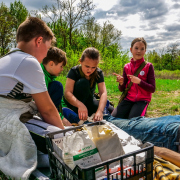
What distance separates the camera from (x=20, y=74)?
147 cm

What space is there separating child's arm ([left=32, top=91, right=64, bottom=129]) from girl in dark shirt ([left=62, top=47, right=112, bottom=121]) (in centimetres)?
85

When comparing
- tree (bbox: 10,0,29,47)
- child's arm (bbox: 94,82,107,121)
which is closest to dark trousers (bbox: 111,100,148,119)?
child's arm (bbox: 94,82,107,121)

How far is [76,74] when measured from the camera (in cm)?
283

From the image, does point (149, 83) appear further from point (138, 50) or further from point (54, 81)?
point (54, 81)

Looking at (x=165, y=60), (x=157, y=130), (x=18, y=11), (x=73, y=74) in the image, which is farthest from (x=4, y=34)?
(x=165, y=60)

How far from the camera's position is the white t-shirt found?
1.46 metres

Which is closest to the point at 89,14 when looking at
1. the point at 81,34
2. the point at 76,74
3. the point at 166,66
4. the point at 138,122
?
the point at 81,34

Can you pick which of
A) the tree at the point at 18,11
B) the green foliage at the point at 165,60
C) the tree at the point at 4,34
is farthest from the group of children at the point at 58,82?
the green foliage at the point at 165,60

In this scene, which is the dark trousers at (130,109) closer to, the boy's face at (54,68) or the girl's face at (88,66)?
the girl's face at (88,66)

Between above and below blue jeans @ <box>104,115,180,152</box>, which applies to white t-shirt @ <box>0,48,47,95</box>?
above

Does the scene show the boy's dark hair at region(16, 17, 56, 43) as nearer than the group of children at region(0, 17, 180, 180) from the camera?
No

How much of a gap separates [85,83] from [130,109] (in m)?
0.91

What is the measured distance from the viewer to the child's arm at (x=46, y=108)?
1.53 meters

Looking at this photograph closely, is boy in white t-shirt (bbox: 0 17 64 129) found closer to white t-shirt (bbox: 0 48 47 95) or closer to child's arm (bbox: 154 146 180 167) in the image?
white t-shirt (bbox: 0 48 47 95)
